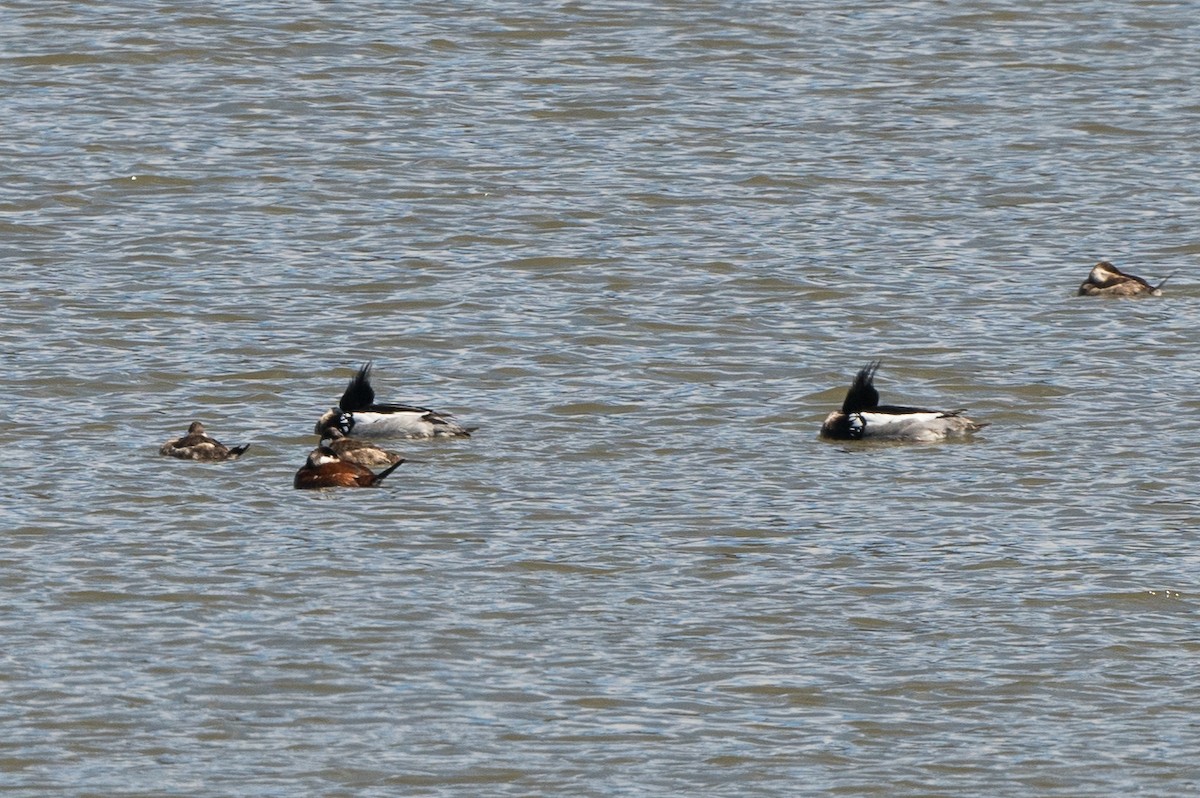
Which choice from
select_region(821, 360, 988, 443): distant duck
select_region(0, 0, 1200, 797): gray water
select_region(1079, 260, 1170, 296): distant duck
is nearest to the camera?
select_region(0, 0, 1200, 797): gray water

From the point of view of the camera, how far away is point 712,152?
2995cm

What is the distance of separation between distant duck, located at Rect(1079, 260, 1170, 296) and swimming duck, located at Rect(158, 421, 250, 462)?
9.16m

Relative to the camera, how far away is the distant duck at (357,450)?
17.6 m

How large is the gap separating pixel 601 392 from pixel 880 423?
2357 mm

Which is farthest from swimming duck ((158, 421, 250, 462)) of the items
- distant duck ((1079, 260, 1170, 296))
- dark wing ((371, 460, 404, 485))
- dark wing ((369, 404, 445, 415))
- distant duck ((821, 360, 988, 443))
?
distant duck ((1079, 260, 1170, 296))

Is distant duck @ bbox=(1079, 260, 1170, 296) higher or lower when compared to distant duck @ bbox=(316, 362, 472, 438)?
lower

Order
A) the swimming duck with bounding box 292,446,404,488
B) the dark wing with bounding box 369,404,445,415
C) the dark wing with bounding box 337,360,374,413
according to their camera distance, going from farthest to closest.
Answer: the dark wing with bounding box 337,360,374,413 → the dark wing with bounding box 369,404,445,415 → the swimming duck with bounding box 292,446,404,488

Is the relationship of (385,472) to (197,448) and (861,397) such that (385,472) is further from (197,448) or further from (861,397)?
(861,397)

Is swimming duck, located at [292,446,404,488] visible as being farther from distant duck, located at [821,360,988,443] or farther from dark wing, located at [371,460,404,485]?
distant duck, located at [821,360,988,443]

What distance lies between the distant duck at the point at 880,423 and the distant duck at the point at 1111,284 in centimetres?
456

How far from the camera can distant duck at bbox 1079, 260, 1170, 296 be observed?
23203mm

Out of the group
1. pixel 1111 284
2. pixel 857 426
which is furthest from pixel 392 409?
pixel 1111 284

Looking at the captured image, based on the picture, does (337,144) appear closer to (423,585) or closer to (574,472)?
(574,472)

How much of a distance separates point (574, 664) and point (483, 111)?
63.7ft
